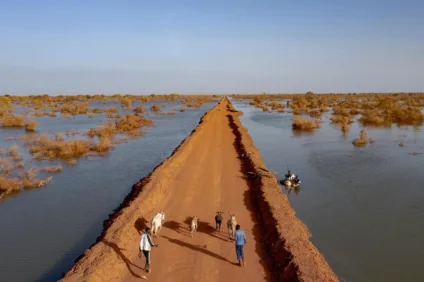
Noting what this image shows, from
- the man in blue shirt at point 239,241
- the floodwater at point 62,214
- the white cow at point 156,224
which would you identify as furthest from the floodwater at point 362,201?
the floodwater at point 62,214

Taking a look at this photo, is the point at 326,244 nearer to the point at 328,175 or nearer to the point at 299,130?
the point at 328,175

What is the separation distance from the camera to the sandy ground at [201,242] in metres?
9.38

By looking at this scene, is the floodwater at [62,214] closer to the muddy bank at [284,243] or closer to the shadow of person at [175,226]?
the shadow of person at [175,226]

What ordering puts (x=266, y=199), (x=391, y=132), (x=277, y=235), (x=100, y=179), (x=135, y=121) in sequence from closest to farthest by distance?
(x=277, y=235) → (x=266, y=199) → (x=100, y=179) → (x=391, y=132) → (x=135, y=121)

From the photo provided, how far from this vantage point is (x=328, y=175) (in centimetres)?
2286

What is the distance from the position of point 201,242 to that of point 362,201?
411 inches

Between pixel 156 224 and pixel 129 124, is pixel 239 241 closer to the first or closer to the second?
pixel 156 224

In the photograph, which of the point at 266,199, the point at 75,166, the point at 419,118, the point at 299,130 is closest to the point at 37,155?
the point at 75,166

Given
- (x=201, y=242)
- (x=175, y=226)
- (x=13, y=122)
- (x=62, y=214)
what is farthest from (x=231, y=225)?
(x=13, y=122)

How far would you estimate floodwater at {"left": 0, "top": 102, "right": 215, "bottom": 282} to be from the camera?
1213cm

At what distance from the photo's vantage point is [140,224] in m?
12.7

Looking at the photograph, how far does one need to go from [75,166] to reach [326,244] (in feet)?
64.9

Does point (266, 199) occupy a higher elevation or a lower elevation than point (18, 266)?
higher

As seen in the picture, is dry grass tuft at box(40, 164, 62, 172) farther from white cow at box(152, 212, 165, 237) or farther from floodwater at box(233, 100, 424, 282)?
white cow at box(152, 212, 165, 237)
